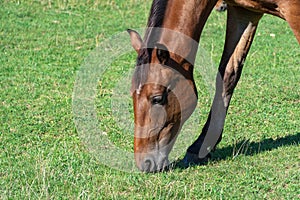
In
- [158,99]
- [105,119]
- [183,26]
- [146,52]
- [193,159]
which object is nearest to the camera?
[146,52]

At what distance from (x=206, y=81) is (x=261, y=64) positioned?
4.71ft

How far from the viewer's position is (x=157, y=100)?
537 centimetres

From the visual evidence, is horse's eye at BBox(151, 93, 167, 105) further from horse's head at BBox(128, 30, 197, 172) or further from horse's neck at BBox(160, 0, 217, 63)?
horse's neck at BBox(160, 0, 217, 63)

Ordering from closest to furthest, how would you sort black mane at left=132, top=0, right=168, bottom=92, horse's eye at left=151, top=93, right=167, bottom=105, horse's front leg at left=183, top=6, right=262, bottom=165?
black mane at left=132, top=0, right=168, bottom=92 < horse's eye at left=151, top=93, right=167, bottom=105 < horse's front leg at left=183, top=6, right=262, bottom=165

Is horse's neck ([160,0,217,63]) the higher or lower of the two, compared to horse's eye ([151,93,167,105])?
higher

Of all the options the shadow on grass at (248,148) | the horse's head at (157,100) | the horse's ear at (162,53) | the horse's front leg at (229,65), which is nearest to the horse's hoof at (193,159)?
the shadow on grass at (248,148)

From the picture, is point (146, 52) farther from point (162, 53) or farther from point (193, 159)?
point (193, 159)

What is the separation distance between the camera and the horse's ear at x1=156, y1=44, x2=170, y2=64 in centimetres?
527

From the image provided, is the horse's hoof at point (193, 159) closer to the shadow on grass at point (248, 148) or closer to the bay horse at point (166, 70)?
the shadow on grass at point (248, 148)

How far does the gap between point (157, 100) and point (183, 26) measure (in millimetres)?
659

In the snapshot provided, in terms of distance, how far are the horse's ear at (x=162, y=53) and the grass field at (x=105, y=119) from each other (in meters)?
0.93

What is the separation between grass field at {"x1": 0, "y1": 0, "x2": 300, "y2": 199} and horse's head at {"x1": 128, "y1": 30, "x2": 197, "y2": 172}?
0.22 metres

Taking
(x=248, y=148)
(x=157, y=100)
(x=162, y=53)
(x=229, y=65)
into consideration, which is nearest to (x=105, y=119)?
(x=229, y=65)

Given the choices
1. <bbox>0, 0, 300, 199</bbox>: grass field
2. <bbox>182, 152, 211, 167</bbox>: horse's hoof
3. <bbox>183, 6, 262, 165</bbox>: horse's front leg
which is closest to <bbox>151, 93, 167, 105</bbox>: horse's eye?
<bbox>0, 0, 300, 199</bbox>: grass field
